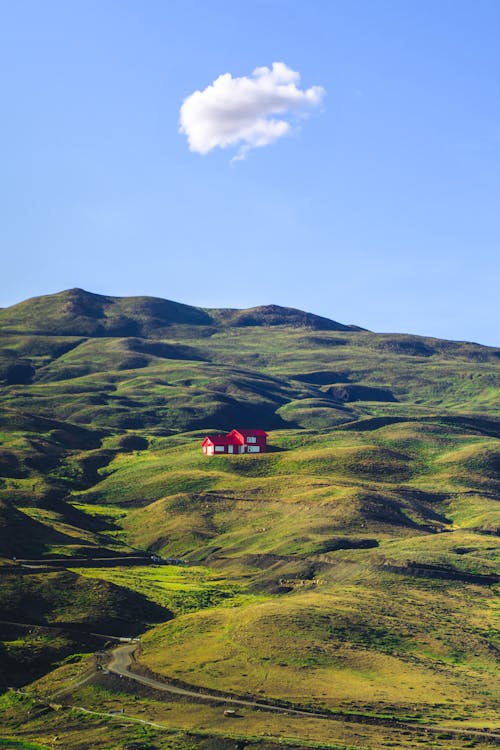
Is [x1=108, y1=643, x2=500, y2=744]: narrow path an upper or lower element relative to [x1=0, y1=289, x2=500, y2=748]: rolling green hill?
lower

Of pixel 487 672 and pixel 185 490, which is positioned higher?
pixel 185 490

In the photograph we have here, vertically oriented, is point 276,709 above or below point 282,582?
below

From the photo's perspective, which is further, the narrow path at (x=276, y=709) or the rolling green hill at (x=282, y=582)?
the rolling green hill at (x=282, y=582)

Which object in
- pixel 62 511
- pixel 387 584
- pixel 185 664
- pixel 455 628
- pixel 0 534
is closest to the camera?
pixel 185 664

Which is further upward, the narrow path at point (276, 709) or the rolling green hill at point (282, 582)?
the rolling green hill at point (282, 582)

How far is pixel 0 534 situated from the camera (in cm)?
13700

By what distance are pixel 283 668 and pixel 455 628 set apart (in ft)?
80.4

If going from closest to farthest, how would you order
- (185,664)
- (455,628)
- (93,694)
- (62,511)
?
(93,694), (185,664), (455,628), (62,511)

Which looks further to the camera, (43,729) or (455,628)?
(455,628)

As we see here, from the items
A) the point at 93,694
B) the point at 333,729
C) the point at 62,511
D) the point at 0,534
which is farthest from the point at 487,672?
the point at 62,511

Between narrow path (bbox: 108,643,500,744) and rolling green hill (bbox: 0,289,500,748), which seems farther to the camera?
rolling green hill (bbox: 0,289,500,748)

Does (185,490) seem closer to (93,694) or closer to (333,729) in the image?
(93,694)

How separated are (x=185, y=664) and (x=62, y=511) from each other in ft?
261

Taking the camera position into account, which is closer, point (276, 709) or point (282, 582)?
point (276, 709)
